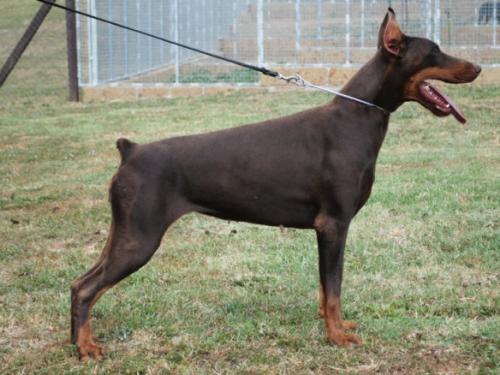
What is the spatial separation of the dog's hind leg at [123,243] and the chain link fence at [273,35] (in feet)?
41.4

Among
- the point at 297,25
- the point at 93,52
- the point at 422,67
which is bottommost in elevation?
the point at 93,52

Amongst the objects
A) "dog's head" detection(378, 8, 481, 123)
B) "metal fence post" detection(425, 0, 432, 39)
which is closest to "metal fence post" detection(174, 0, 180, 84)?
"metal fence post" detection(425, 0, 432, 39)

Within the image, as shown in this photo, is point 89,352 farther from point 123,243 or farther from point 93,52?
point 93,52

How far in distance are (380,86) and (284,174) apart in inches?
26.9

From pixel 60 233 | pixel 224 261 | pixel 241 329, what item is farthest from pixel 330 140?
pixel 60 233

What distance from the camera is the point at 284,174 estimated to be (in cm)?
477

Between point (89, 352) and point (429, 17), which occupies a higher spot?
point (429, 17)

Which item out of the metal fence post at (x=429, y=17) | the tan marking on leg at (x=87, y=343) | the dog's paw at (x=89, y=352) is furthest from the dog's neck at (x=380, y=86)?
the metal fence post at (x=429, y=17)

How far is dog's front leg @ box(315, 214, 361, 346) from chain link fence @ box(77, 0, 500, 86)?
486 inches

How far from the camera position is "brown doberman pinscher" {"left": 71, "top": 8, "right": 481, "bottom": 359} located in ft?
15.0

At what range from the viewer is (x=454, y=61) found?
4805mm

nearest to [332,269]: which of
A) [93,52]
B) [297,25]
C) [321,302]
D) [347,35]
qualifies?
[321,302]

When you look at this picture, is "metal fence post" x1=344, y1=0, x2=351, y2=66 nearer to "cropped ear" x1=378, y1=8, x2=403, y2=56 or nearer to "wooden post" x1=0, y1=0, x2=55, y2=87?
"wooden post" x1=0, y1=0, x2=55, y2=87

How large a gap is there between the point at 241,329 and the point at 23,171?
6.46 metres
